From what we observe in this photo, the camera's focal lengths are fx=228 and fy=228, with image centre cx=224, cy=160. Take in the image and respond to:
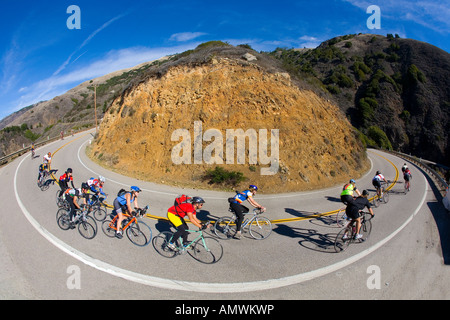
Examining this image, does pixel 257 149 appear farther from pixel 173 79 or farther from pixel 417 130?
pixel 417 130

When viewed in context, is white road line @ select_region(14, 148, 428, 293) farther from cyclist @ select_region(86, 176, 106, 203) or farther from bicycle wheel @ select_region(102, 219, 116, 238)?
cyclist @ select_region(86, 176, 106, 203)

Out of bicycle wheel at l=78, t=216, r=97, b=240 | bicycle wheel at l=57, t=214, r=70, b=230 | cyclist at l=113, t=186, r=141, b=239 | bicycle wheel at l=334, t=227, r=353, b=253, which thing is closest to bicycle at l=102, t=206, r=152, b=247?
cyclist at l=113, t=186, r=141, b=239

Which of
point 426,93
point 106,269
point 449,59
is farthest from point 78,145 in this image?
point 449,59

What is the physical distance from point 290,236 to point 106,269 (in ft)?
20.2

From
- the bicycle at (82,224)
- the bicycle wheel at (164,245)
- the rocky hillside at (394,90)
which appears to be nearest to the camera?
the bicycle wheel at (164,245)

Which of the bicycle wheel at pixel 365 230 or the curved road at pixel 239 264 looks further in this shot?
the bicycle wheel at pixel 365 230

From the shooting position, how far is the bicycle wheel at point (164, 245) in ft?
22.7

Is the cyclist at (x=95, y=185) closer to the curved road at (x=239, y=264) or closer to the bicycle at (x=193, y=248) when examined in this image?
the curved road at (x=239, y=264)

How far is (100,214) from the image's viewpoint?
31.4ft

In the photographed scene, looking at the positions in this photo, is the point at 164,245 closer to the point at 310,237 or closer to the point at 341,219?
the point at 310,237

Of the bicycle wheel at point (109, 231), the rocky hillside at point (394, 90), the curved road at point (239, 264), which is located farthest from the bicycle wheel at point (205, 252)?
the rocky hillside at point (394, 90)

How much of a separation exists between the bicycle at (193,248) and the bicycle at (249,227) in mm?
855

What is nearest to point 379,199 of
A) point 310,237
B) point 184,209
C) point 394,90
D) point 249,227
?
point 310,237

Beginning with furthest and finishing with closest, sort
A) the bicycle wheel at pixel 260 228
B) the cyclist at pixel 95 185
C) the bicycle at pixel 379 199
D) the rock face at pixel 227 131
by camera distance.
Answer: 1. the rock face at pixel 227 131
2. the bicycle at pixel 379 199
3. the cyclist at pixel 95 185
4. the bicycle wheel at pixel 260 228
